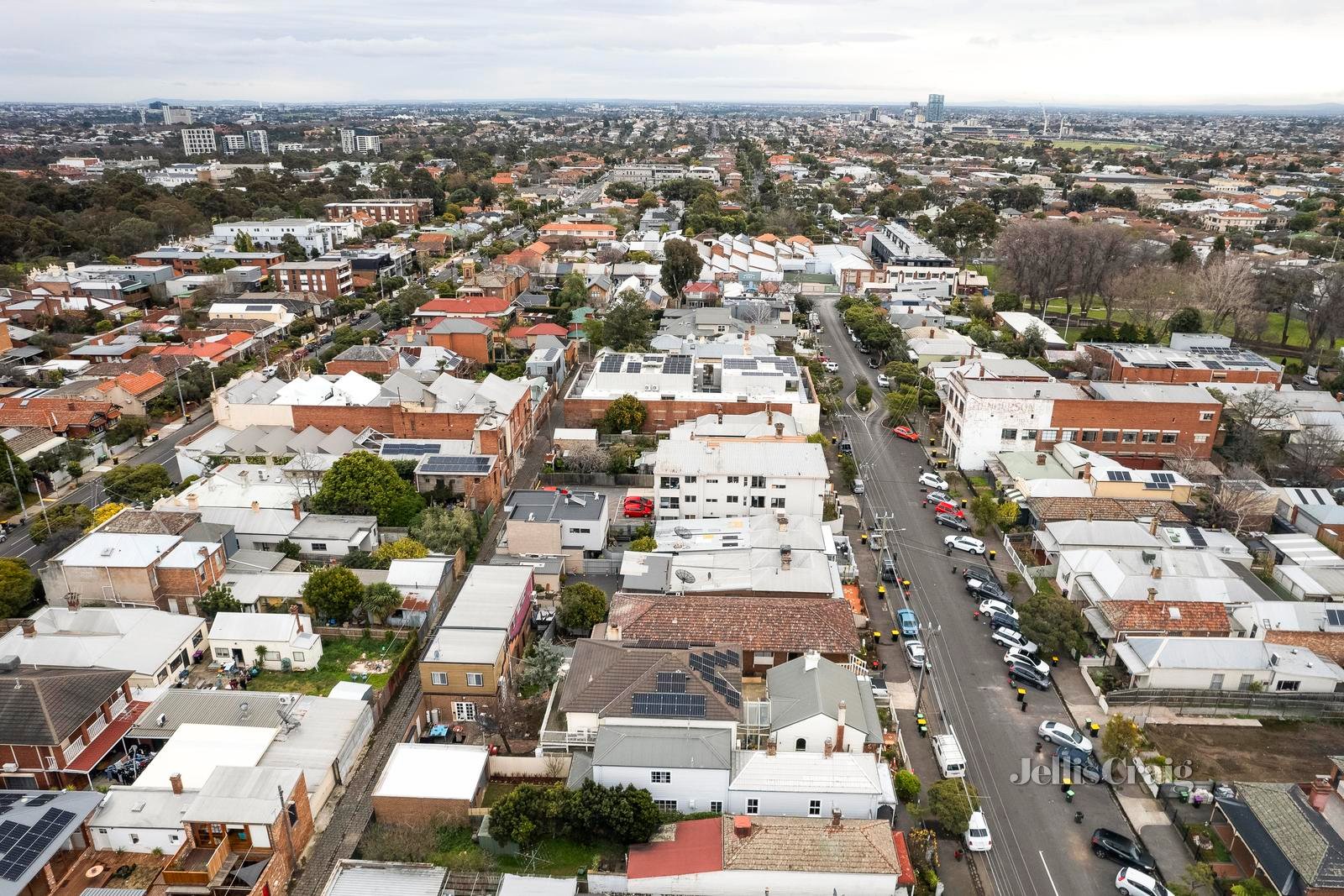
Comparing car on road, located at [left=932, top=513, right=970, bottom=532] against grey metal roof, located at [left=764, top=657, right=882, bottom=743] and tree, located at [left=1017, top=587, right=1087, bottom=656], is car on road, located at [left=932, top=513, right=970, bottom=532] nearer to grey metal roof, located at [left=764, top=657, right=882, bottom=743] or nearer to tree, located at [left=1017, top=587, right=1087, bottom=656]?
tree, located at [left=1017, top=587, right=1087, bottom=656]

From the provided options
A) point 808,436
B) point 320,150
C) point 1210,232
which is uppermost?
point 320,150

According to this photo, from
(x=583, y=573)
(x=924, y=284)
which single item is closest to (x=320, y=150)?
(x=924, y=284)

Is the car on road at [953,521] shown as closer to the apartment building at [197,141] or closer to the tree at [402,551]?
the tree at [402,551]

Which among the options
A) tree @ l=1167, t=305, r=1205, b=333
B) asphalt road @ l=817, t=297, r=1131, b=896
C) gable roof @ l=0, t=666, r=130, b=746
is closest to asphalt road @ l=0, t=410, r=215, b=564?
gable roof @ l=0, t=666, r=130, b=746

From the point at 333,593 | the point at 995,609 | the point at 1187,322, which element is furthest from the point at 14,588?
the point at 1187,322

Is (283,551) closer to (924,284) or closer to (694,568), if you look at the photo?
(694,568)

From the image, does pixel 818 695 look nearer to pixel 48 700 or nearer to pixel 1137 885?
pixel 1137 885
